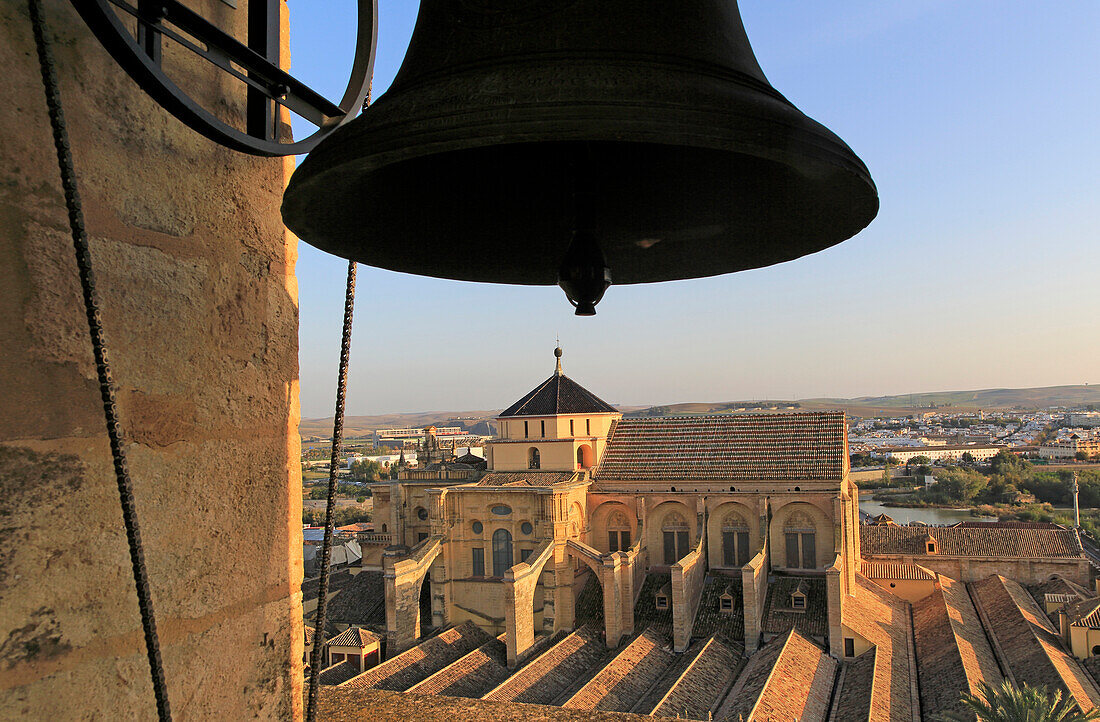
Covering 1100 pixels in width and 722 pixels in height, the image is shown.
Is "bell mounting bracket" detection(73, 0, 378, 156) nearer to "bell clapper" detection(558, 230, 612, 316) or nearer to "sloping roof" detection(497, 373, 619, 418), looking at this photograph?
"bell clapper" detection(558, 230, 612, 316)

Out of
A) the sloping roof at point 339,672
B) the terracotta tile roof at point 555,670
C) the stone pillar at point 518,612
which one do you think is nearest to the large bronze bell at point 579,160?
the terracotta tile roof at point 555,670

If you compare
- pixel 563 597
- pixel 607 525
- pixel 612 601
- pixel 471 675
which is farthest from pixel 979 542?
pixel 471 675

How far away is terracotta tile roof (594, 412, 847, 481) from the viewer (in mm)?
21506

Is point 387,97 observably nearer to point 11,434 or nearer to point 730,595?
point 11,434

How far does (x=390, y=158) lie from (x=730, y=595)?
64.4 feet

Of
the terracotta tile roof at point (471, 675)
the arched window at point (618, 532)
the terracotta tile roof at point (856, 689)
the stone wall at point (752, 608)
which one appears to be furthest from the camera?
the arched window at point (618, 532)

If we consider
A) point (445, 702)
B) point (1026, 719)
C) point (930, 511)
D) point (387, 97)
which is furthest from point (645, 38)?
point (930, 511)

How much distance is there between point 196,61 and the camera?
1.84 m

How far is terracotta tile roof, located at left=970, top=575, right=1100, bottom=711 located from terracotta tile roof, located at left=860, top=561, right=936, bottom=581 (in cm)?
170

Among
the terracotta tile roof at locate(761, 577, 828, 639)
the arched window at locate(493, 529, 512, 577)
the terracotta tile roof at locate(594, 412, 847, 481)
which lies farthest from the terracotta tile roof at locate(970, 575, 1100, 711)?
the arched window at locate(493, 529, 512, 577)

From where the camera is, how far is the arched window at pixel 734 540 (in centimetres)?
2156

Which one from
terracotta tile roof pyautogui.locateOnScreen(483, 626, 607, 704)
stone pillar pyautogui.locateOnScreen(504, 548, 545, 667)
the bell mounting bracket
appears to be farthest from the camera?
stone pillar pyautogui.locateOnScreen(504, 548, 545, 667)

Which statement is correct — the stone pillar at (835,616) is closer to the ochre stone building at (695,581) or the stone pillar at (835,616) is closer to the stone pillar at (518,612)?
the ochre stone building at (695,581)

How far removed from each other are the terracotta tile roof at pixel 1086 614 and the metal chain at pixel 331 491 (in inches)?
812
